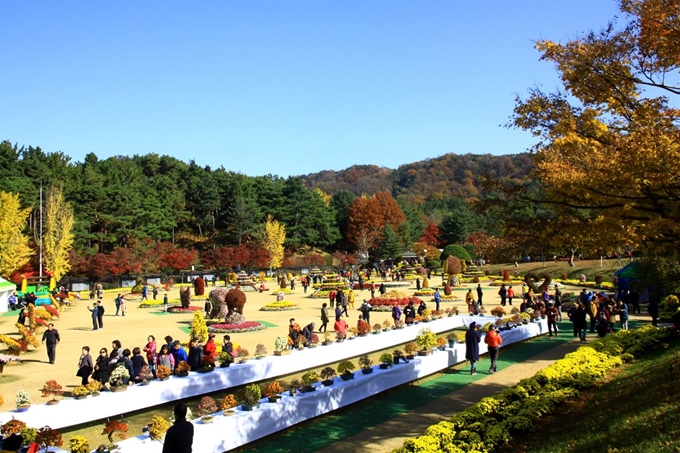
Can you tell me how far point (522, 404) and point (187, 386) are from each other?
7234 mm

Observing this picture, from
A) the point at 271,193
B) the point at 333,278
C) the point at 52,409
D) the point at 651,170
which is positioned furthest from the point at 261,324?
the point at 271,193

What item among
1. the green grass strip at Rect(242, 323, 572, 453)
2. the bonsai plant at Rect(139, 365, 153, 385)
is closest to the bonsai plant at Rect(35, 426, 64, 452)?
the green grass strip at Rect(242, 323, 572, 453)

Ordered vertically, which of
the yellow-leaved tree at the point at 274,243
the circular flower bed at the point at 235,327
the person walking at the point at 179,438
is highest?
the yellow-leaved tree at the point at 274,243

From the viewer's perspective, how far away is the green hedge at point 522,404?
29.6 feet

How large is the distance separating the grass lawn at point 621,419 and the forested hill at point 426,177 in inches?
4787

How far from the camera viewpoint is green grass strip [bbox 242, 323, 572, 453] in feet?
35.1

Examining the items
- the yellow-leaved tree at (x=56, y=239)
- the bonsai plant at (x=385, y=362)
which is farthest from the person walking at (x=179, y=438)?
the yellow-leaved tree at (x=56, y=239)

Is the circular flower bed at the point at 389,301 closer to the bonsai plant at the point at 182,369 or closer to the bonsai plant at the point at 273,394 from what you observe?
the bonsai plant at the point at 182,369

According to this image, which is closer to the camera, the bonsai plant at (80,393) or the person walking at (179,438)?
the person walking at (179,438)

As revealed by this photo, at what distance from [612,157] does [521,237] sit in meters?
2.38

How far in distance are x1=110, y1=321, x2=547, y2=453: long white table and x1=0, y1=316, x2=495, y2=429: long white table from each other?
2.60 metres

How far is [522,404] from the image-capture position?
1104 centimetres

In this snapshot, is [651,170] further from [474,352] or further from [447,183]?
[447,183]

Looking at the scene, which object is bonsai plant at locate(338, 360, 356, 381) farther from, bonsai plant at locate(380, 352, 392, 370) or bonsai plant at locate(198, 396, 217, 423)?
bonsai plant at locate(198, 396, 217, 423)
